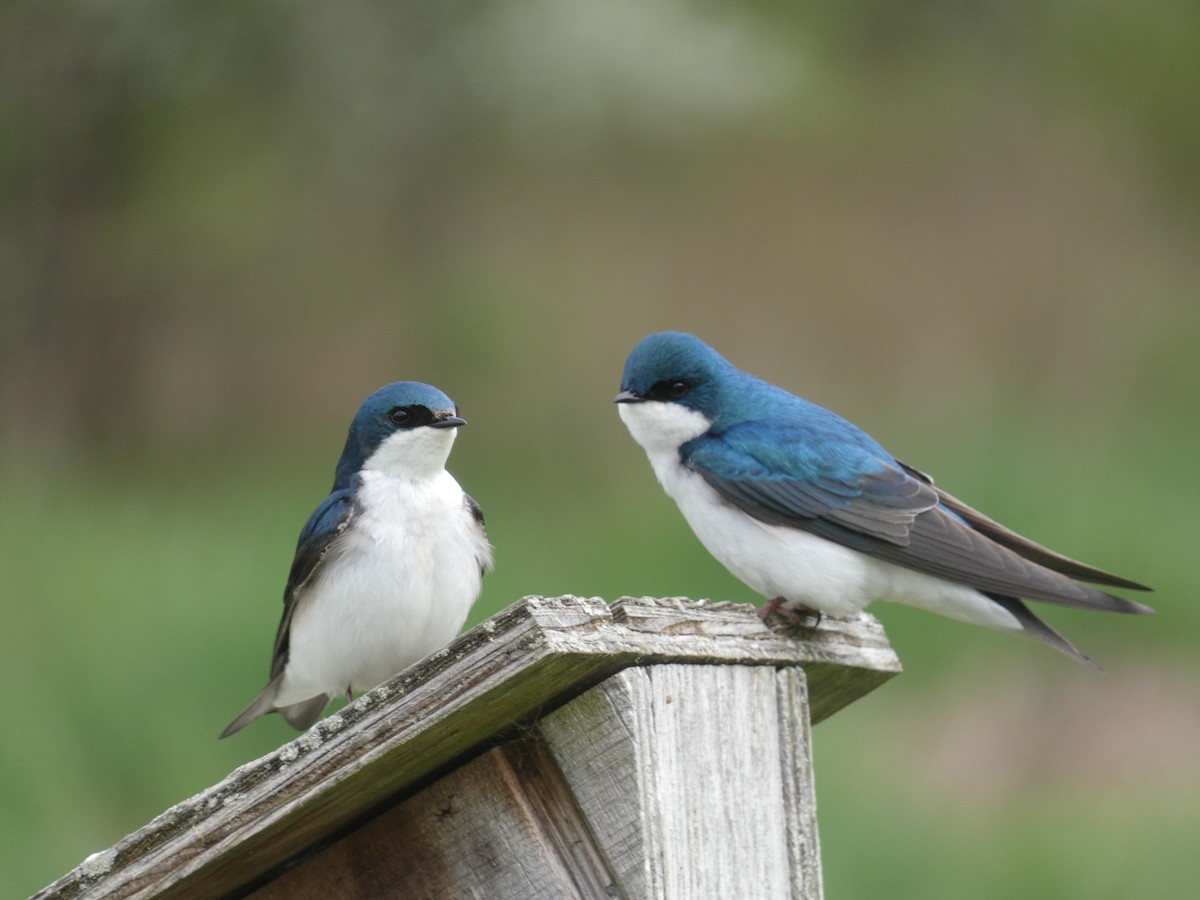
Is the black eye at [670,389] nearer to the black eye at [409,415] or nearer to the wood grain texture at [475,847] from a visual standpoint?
the black eye at [409,415]

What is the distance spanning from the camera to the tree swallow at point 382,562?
2.98m

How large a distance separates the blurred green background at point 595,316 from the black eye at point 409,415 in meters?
1.82

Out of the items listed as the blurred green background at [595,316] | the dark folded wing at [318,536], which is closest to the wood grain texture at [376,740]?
the dark folded wing at [318,536]

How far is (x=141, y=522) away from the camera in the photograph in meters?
6.39

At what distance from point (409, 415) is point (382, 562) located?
0.35 metres

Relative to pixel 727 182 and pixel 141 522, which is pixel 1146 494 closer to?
pixel 727 182

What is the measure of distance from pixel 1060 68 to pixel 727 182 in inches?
72.5

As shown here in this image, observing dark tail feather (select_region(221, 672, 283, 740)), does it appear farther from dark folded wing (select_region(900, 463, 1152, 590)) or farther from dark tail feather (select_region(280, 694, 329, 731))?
dark folded wing (select_region(900, 463, 1152, 590))

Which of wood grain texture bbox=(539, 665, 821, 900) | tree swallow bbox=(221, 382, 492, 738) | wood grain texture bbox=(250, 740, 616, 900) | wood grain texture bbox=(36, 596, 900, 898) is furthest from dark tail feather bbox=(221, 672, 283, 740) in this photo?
wood grain texture bbox=(539, 665, 821, 900)

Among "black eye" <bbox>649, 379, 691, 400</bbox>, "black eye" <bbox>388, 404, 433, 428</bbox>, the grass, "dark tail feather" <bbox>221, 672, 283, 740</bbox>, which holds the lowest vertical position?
the grass

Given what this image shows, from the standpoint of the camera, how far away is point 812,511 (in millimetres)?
3135

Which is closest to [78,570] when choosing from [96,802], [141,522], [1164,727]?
[141,522]

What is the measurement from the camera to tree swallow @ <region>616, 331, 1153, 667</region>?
9.85ft

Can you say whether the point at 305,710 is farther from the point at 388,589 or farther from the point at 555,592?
the point at 555,592
